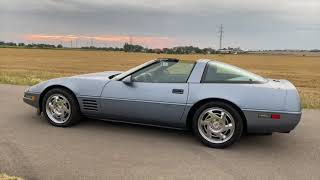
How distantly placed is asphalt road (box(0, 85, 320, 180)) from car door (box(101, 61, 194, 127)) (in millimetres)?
301

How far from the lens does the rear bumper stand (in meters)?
4.88

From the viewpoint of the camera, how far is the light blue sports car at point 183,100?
4.98 m

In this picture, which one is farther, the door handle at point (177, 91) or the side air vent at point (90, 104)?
the side air vent at point (90, 104)

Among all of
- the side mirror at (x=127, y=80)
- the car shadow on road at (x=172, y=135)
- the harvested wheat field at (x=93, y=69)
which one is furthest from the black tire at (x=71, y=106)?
the harvested wheat field at (x=93, y=69)

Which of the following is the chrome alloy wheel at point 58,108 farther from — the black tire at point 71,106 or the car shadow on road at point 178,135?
the car shadow on road at point 178,135

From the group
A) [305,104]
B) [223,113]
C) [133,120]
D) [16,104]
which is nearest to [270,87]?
[223,113]

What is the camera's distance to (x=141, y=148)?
5008 millimetres

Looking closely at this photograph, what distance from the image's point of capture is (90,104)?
575cm

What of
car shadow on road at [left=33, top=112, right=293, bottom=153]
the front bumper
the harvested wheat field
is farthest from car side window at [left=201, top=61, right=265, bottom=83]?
the front bumper

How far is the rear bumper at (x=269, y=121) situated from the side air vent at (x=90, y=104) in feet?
7.11

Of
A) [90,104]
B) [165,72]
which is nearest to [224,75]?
[165,72]

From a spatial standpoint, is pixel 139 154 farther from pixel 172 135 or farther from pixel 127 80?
pixel 127 80

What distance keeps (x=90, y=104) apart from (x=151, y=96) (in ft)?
3.23

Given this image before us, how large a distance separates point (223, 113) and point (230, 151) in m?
A: 0.50
